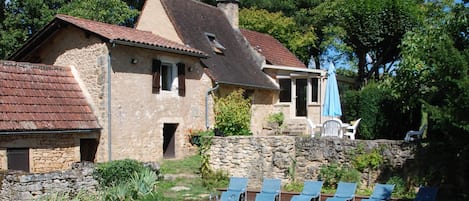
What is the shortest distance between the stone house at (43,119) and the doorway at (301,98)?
12.7 m

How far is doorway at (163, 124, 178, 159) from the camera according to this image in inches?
801

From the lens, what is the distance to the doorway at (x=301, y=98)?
26.9m

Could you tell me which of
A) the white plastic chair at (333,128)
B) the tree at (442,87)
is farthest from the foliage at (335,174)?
the white plastic chair at (333,128)

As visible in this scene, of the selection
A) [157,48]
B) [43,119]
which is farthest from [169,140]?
[43,119]

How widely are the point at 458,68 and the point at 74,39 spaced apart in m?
13.3

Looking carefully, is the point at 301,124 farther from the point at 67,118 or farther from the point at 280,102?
the point at 67,118

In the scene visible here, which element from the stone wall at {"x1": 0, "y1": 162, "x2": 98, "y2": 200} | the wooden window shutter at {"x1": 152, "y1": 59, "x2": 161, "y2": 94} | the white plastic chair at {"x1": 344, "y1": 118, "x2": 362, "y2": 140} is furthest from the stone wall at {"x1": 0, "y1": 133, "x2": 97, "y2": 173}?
the white plastic chair at {"x1": 344, "y1": 118, "x2": 362, "y2": 140}

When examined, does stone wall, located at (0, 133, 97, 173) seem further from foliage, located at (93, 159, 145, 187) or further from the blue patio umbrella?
the blue patio umbrella

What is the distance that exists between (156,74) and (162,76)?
93 centimetres

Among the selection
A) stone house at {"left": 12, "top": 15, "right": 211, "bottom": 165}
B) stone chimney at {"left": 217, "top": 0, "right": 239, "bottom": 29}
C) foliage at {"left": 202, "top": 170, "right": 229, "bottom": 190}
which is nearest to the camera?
foliage at {"left": 202, "top": 170, "right": 229, "bottom": 190}

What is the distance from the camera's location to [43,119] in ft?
51.1

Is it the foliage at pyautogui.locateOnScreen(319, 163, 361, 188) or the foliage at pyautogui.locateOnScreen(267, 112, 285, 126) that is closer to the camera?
the foliage at pyautogui.locateOnScreen(319, 163, 361, 188)

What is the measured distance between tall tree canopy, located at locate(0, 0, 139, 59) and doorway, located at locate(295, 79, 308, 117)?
1170 centimetres

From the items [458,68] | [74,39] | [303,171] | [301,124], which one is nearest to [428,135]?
[303,171]
